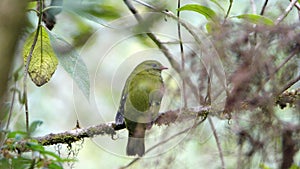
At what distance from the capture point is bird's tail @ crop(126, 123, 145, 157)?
1192mm

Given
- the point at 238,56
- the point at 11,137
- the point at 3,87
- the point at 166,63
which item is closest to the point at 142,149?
the point at 166,63

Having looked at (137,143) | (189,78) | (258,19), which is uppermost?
(258,19)

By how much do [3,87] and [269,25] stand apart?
920 millimetres

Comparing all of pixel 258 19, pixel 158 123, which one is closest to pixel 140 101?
pixel 158 123

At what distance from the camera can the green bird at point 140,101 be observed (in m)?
1.16

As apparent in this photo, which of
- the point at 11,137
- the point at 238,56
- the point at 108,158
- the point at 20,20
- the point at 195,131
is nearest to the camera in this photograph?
the point at 20,20

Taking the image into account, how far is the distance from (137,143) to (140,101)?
0.10 m

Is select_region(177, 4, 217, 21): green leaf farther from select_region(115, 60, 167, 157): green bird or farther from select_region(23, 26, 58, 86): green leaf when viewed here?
select_region(23, 26, 58, 86): green leaf

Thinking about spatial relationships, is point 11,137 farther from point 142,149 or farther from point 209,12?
point 209,12

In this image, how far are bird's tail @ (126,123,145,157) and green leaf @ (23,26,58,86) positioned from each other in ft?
0.79

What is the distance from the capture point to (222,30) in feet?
3.92

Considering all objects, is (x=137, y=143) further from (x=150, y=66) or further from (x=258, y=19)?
(x=258, y=19)

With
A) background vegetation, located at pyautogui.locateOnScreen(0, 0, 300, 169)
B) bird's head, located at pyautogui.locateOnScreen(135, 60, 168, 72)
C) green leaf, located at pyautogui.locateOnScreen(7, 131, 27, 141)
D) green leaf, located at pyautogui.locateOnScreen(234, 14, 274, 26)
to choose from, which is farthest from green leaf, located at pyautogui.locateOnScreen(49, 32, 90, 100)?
green leaf, located at pyautogui.locateOnScreen(234, 14, 274, 26)

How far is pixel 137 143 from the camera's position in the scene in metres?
1.21
